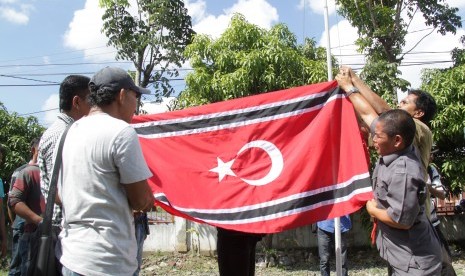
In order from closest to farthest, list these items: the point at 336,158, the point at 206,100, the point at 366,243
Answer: the point at 336,158 → the point at 206,100 → the point at 366,243

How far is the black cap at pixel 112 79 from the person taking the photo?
2.27 m

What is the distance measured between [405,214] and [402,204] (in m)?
0.05

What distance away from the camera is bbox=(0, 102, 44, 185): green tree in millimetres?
10445

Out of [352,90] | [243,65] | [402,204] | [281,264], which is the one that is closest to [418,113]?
[352,90]

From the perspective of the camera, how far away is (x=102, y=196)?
215 cm

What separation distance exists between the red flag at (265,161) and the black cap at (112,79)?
60.2 inches

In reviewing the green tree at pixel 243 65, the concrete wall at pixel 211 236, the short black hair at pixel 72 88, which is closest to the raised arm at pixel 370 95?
the short black hair at pixel 72 88

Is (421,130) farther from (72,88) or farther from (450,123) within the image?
(450,123)

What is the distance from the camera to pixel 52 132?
298cm

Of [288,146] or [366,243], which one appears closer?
[288,146]

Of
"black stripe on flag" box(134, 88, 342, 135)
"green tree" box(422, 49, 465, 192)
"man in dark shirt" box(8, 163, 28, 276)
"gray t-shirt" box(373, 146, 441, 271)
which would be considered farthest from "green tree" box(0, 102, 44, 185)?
"gray t-shirt" box(373, 146, 441, 271)

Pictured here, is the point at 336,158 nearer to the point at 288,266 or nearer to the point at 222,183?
the point at 222,183

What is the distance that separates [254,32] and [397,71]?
10.7 ft

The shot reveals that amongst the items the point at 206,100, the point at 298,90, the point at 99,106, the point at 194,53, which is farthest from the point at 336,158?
the point at 194,53
